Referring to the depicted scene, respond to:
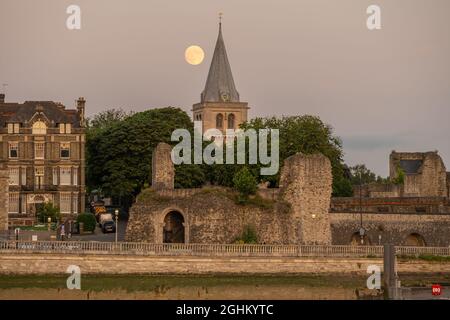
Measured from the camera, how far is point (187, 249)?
79250mm

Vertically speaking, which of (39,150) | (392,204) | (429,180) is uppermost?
(39,150)

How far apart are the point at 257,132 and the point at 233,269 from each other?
1222 inches

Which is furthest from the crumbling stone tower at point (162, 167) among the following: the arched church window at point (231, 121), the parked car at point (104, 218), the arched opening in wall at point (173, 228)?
the arched church window at point (231, 121)

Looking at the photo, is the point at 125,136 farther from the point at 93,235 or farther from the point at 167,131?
the point at 93,235

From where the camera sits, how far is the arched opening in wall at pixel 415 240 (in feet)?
296

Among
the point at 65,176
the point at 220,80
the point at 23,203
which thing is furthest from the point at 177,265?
the point at 220,80

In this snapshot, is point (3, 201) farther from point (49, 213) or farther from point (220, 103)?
point (220, 103)

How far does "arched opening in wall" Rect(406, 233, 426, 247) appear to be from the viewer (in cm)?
9019

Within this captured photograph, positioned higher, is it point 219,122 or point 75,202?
point 219,122

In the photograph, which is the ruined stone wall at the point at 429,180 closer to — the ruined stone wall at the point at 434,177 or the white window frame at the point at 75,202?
the ruined stone wall at the point at 434,177

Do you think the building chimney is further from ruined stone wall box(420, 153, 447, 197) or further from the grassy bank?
the grassy bank

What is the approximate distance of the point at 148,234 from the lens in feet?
274

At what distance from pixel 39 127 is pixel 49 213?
8396mm
